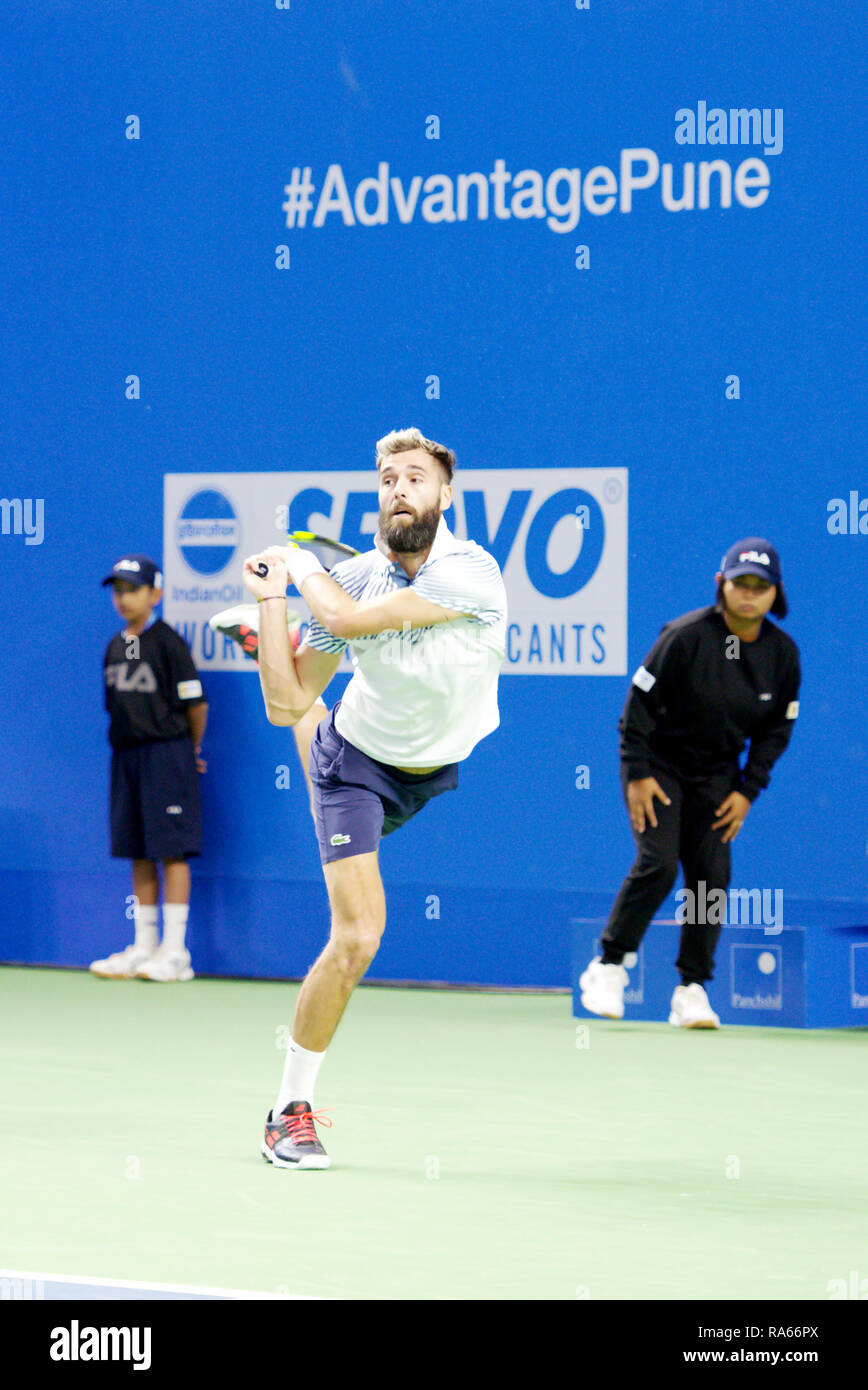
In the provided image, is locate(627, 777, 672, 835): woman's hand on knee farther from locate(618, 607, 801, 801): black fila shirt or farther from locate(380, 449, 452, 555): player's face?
locate(380, 449, 452, 555): player's face

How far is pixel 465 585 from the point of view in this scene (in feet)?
19.8

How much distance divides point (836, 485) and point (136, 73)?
14.2ft

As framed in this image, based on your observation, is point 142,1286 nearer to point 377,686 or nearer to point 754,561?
point 377,686

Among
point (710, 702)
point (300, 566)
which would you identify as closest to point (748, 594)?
point (710, 702)

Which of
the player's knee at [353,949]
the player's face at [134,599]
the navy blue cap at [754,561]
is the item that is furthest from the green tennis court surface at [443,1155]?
the player's face at [134,599]

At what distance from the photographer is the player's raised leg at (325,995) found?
597 centimetres

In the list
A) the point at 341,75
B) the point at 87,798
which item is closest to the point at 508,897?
the point at 87,798

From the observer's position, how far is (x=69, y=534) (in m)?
11.8

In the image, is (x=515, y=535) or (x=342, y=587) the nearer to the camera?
(x=342, y=587)

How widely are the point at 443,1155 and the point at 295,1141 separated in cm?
55

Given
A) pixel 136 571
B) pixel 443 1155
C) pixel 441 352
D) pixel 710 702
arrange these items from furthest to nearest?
1. pixel 136 571
2. pixel 441 352
3. pixel 710 702
4. pixel 443 1155

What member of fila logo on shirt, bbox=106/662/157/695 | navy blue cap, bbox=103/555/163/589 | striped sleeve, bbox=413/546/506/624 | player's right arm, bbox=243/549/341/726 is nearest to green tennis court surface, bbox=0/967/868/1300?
player's right arm, bbox=243/549/341/726

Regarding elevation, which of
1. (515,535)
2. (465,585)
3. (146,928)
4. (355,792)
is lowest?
(146,928)

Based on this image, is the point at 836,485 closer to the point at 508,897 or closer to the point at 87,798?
the point at 508,897
